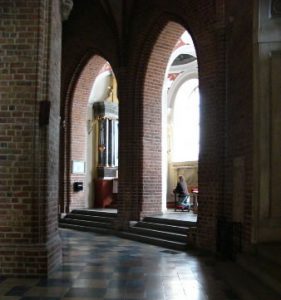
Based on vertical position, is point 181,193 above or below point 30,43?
below

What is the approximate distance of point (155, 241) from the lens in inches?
430

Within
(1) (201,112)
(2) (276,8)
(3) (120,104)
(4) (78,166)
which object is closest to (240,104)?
(2) (276,8)

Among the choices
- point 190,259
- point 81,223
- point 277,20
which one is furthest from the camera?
point 81,223

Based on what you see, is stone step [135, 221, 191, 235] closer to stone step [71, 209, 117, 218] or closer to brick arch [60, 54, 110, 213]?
stone step [71, 209, 117, 218]

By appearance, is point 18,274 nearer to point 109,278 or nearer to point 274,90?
point 109,278

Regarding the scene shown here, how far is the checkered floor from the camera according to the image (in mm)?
6035

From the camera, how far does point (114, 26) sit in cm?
1375

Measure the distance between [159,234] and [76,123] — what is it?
640 centimetres

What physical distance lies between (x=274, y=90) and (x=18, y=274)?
4.80m

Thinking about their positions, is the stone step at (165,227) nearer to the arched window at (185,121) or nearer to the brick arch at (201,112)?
the brick arch at (201,112)

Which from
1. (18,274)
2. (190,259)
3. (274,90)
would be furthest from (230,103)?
(18,274)

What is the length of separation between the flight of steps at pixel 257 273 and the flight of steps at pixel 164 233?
7.88 feet

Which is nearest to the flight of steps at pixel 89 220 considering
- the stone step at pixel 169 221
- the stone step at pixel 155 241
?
the stone step at pixel 155 241

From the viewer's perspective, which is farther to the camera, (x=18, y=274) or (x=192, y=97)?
(x=192, y=97)
